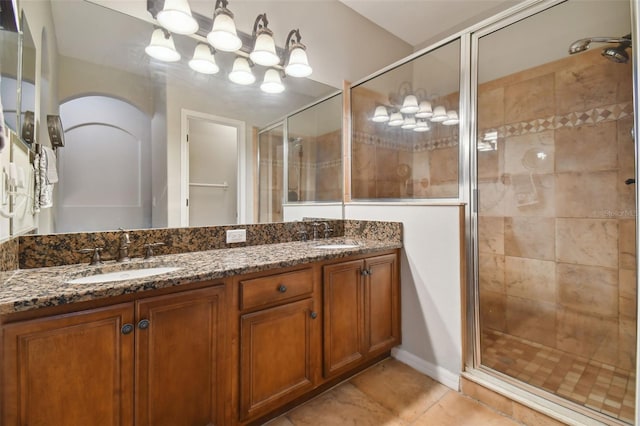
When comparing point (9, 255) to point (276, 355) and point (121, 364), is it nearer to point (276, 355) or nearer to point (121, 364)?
point (121, 364)

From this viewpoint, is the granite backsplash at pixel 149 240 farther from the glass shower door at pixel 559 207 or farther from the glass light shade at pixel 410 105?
the glass light shade at pixel 410 105

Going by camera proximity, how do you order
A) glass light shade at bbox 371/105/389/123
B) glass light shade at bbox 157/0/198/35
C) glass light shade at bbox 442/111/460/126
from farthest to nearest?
glass light shade at bbox 371/105/389/123 < glass light shade at bbox 442/111/460/126 < glass light shade at bbox 157/0/198/35

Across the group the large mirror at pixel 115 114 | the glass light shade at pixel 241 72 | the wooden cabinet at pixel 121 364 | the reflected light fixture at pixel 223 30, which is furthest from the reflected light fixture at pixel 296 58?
the wooden cabinet at pixel 121 364

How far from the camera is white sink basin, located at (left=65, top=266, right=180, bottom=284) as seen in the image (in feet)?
3.79

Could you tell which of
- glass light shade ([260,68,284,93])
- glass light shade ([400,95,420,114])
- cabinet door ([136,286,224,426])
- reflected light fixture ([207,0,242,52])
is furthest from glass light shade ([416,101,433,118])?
cabinet door ([136,286,224,426])

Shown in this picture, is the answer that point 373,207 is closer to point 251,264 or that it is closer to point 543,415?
point 251,264

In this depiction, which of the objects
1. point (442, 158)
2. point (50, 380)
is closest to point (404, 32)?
point (442, 158)

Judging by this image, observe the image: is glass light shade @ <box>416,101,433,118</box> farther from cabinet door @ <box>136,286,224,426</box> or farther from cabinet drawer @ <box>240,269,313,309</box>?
cabinet door @ <box>136,286,224,426</box>

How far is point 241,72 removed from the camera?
1.90 meters

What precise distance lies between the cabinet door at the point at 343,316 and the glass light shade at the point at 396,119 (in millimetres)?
1475

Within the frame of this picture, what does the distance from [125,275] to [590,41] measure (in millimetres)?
2663

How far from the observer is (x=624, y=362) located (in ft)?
5.57

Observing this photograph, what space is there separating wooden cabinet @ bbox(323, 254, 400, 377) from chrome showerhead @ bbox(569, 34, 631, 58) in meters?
1.65

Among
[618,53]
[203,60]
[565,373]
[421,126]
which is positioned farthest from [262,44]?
[565,373]
